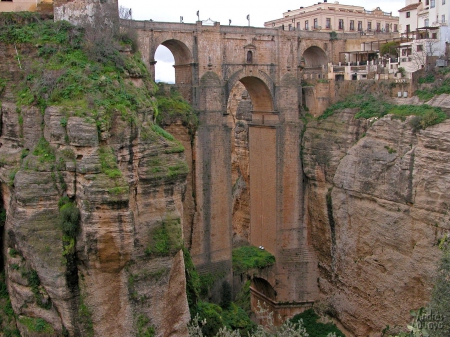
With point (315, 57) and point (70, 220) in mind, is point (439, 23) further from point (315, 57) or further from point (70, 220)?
point (70, 220)

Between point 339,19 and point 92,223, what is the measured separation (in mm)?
26947

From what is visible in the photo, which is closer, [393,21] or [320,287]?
[320,287]

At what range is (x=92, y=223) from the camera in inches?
555

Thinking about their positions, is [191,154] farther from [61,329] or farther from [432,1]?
[432,1]

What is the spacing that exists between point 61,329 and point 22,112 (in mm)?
5917

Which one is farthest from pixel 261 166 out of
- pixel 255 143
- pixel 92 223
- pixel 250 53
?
pixel 92 223

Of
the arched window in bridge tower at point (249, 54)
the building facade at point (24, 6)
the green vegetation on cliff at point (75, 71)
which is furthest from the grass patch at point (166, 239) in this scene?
the arched window in bridge tower at point (249, 54)

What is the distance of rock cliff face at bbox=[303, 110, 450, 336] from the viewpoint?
68.6 feet

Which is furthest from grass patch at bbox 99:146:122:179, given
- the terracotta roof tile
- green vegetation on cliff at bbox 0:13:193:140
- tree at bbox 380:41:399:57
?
the terracotta roof tile

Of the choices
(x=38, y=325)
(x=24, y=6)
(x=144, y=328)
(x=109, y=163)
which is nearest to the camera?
(x=109, y=163)

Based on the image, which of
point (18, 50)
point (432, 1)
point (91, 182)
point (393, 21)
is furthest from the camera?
point (393, 21)

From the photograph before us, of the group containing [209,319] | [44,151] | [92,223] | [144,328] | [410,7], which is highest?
[410,7]

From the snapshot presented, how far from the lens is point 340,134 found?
25.7 meters

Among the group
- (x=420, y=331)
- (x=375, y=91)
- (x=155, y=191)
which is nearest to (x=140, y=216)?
(x=155, y=191)
